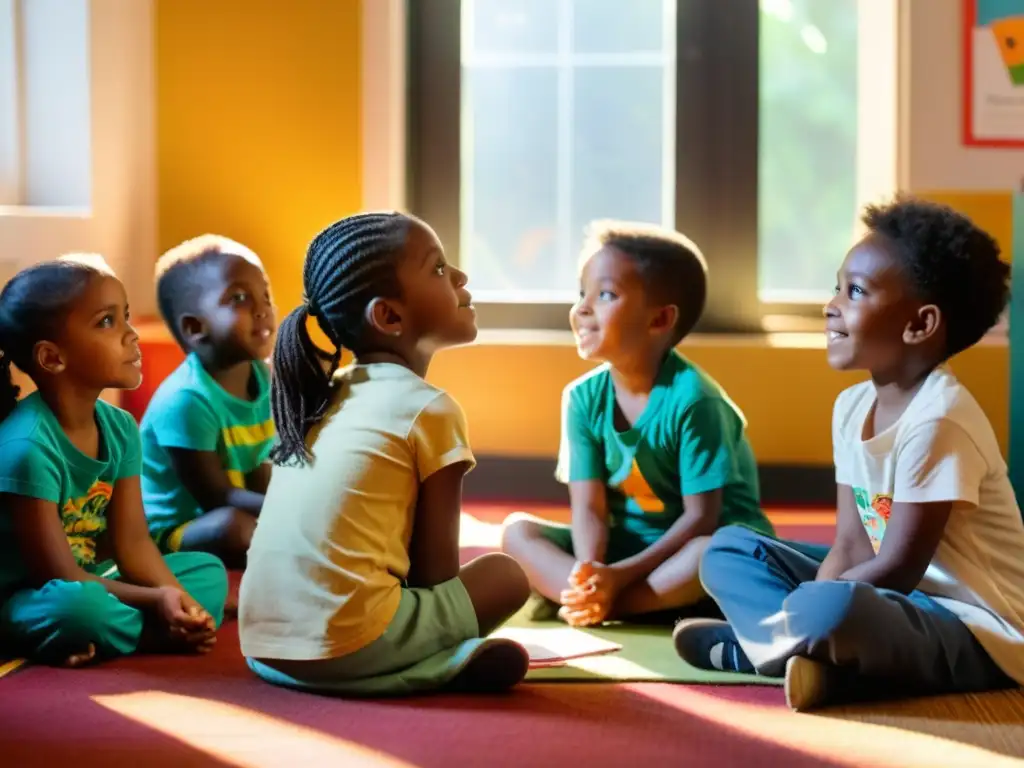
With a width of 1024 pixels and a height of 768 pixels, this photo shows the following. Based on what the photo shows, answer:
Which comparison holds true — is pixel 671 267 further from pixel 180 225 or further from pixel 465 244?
pixel 180 225

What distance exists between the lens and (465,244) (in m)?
3.55

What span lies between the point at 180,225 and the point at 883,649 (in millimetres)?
2382

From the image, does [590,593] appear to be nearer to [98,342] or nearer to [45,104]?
[98,342]

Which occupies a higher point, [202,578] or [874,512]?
[874,512]

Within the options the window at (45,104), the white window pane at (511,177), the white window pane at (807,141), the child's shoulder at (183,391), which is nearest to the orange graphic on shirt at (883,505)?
the child's shoulder at (183,391)

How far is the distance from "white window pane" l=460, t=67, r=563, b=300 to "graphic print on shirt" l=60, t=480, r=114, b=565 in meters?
1.73

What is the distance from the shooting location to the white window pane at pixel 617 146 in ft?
11.4

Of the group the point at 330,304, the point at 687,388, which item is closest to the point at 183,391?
the point at 330,304

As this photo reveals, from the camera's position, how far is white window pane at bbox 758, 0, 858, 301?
3381 millimetres

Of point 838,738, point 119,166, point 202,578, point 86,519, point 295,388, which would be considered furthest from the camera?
point 119,166

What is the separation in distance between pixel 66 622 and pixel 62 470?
0.72 ft

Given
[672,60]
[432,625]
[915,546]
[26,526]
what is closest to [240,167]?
[672,60]

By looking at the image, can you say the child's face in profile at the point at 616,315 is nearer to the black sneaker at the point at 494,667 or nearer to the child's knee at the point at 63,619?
the black sneaker at the point at 494,667

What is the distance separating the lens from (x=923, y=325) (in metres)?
1.72
